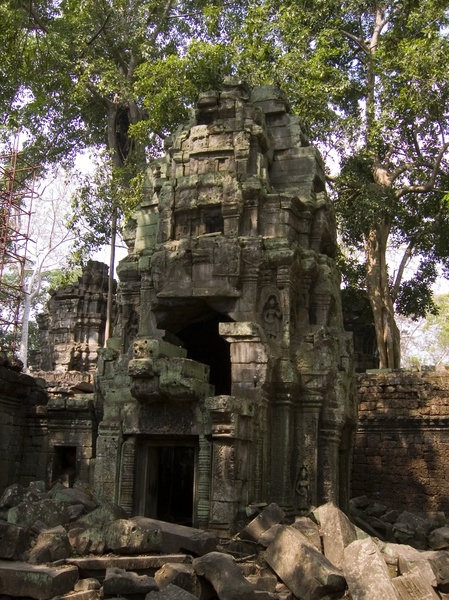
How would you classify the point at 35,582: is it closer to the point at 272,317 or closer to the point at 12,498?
the point at 12,498

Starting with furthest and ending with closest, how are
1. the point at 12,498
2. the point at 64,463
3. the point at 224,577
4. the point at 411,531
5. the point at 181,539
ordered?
the point at 64,463
the point at 411,531
the point at 12,498
the point at 181,539
the point at 224,577

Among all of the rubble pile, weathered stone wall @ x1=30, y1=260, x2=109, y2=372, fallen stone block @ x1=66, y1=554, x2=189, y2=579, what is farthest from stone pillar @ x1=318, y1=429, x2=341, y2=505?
weathered stone wall @ x1=30, y1=260, x2=109, y2=372

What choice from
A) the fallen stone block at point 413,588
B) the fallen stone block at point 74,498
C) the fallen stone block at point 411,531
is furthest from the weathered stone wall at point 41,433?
the fallen stone block at point 413,588

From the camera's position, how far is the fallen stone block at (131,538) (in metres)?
6.93

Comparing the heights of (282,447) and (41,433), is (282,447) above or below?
below

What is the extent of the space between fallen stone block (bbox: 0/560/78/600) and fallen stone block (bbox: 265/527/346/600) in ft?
6.82

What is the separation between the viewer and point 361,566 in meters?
6.69

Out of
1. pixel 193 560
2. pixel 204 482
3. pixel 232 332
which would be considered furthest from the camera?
pixel 232 332

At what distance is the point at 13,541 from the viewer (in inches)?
268

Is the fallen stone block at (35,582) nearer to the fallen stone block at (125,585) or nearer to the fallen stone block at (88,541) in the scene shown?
the fallen stone block at (125,585)

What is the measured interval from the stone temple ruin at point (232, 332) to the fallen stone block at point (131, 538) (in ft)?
6.06

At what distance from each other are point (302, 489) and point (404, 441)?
6213mm

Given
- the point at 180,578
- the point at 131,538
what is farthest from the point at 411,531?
the point at 180,578

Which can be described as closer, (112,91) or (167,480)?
(167,480)
